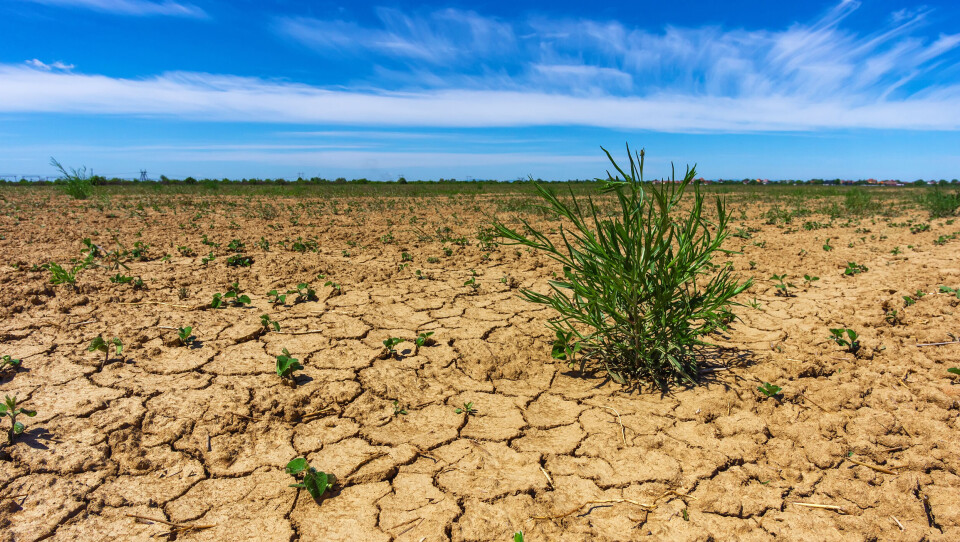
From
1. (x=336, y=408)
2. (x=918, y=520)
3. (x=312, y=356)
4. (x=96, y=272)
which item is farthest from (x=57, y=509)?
(x=96, y=272)

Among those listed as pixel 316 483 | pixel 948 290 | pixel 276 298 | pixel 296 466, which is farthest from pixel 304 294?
pixel 948 290

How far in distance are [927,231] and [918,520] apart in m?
7.57

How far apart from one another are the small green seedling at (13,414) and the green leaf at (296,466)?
3.62ft

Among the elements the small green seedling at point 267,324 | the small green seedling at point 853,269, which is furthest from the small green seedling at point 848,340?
the small green seedling at point 267,324

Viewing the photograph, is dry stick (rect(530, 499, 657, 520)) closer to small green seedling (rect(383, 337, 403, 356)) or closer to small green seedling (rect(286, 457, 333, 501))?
small green seedling (rect(286, 457, 333, 501))

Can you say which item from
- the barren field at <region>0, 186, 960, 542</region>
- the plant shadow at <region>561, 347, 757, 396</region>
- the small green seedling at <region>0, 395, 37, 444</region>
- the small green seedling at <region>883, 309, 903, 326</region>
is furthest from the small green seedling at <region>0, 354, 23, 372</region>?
the small green seedling at <region>883, 309, 903, 326</region>

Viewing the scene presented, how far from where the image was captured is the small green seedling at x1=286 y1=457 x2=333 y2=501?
1717 mm

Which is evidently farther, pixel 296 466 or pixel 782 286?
pixel 782 286

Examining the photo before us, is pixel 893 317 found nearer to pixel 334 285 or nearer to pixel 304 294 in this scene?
pixel 334 285

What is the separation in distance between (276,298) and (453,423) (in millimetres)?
2200

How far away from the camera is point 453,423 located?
2227mm

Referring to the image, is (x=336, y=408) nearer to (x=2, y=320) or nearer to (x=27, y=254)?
(x=2, y=320)

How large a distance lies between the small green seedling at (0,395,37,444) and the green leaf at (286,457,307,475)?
3.62 ft

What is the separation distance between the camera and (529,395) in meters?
2.49
